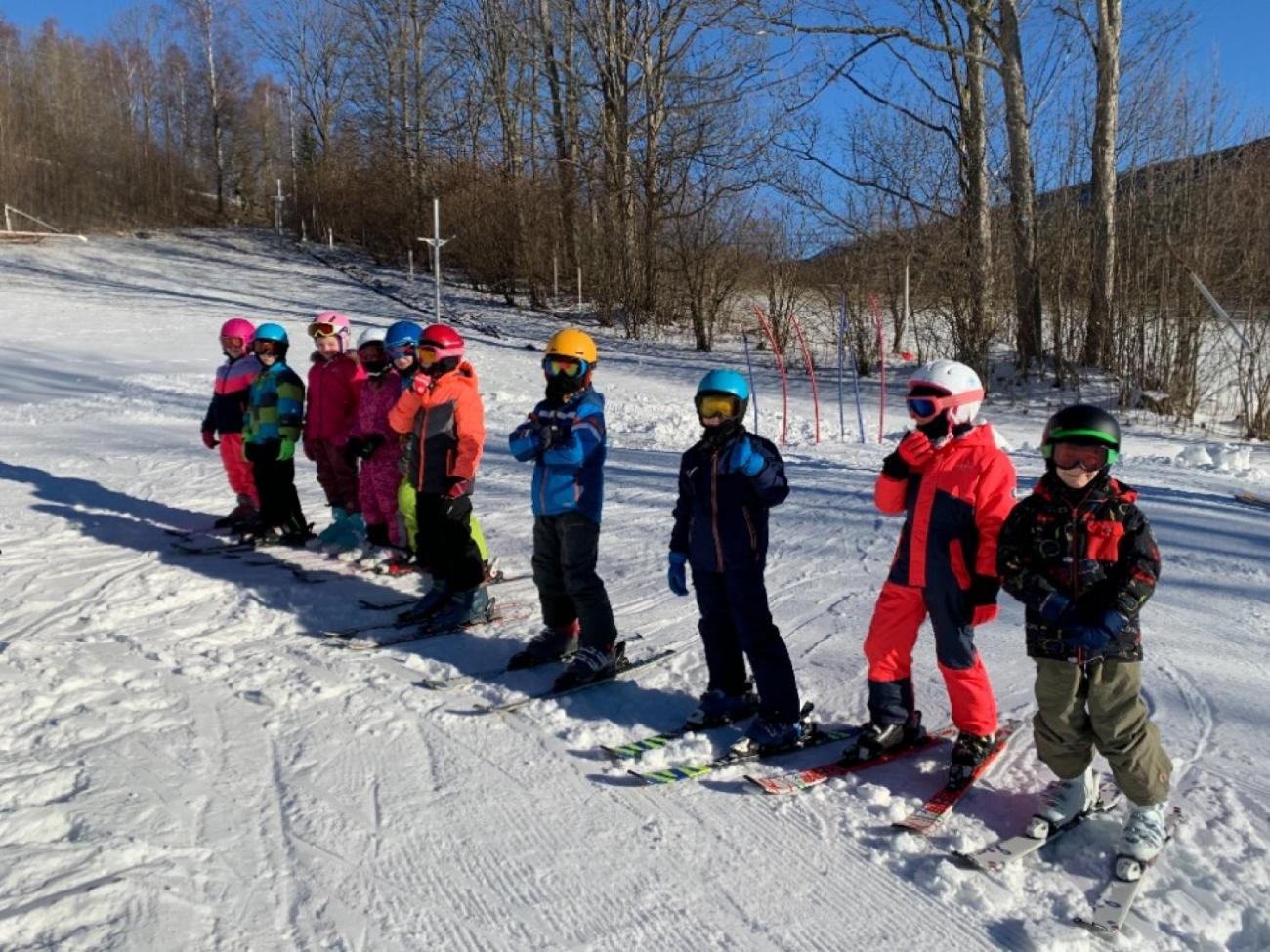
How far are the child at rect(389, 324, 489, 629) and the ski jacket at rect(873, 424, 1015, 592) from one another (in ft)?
8.94

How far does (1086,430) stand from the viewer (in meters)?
2.94

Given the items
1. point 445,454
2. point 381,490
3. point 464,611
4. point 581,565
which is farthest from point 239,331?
point 581,565

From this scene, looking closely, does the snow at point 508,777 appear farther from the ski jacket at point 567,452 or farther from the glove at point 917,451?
the glove at point 917,451

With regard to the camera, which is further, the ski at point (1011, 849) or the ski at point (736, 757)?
the ski at point (736, 757)

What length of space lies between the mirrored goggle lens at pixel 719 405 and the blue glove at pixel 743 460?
0.13 metres

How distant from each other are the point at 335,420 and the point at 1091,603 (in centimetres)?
556

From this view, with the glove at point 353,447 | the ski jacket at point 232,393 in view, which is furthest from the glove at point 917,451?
the ski jacket at point 232,393

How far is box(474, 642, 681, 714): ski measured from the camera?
4277 mm

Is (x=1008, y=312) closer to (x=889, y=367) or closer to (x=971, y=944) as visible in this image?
(x=889, y=367)

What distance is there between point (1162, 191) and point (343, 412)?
12449mm

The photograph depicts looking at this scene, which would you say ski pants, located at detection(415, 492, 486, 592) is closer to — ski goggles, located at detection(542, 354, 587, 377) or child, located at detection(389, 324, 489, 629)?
child, located at detection(389, 324, 489, 629)

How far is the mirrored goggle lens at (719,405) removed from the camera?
3.81 meters

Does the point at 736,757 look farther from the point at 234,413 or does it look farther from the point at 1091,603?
the point at 234,413

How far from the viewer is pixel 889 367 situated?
18703mm
